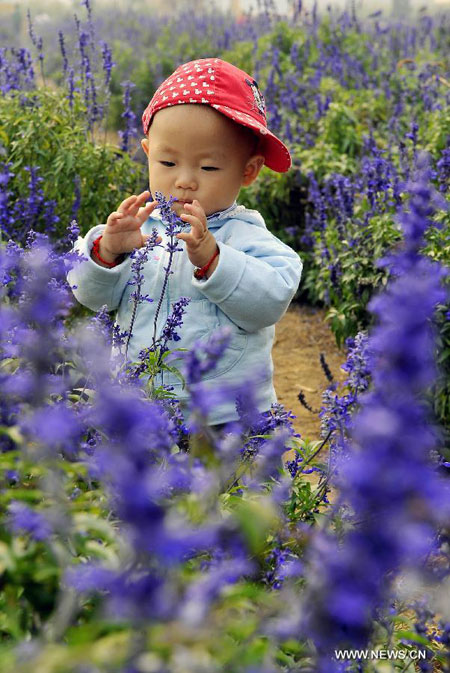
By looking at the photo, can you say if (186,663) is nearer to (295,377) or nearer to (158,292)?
(158,292)

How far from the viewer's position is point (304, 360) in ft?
18.2

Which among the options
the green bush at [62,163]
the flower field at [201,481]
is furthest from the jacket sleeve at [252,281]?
the green bush at [62,163]

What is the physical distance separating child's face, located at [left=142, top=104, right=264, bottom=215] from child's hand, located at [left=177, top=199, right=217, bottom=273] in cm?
20

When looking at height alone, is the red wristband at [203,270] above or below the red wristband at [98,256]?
above

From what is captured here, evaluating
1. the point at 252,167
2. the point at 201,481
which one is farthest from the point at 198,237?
the point at 201,481

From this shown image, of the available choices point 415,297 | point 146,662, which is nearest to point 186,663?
point 146,662

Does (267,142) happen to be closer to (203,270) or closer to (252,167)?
(252,167)

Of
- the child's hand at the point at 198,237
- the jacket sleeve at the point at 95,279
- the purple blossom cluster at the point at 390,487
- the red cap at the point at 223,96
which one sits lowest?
the jacket sleeve at the point at 95,279

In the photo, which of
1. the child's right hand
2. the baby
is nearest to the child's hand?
the baby

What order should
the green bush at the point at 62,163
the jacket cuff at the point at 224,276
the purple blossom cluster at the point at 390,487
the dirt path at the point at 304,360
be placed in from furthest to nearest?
the dirt path at the point at 304,360, the green bush at the point at 62,163, the jacket cuff at the point at 224,276, the purple blossom cluster at the point at 390,487

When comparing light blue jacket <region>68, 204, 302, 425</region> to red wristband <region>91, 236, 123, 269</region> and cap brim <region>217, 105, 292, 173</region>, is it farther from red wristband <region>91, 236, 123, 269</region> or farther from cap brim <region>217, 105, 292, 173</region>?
cap brim <region>217, 105, 292, 173</region>

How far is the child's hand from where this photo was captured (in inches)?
99.1

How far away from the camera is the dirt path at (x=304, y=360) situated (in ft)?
15.8

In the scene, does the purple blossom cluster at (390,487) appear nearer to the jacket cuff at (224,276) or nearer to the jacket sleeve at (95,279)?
the jacket cuff at (224,276)
